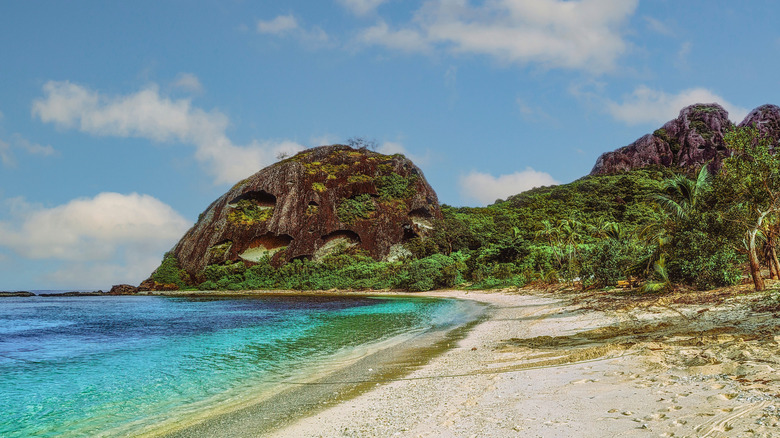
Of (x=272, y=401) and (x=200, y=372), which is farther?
(x=200, y=372)

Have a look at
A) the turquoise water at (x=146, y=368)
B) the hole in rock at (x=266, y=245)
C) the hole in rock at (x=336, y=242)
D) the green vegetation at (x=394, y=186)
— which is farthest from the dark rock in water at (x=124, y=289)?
the turquoise water at (x=146, y=368)

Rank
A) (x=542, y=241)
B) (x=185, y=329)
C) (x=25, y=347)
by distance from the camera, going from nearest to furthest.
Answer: (x=25, y=347), (x=185, y=329), (x=542, y=241)

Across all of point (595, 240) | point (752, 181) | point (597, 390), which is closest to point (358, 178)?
point (595, 240)

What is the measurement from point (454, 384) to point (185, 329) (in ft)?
66.6

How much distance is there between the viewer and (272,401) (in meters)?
8.66

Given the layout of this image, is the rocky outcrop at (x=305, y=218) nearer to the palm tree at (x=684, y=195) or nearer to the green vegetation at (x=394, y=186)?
the green vegetation at (x=394, y=186)

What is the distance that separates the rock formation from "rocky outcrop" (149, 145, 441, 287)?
56.9 metres

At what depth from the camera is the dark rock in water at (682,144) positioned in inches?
3844

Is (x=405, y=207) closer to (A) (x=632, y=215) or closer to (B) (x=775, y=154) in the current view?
(A) (x=632, y=215)

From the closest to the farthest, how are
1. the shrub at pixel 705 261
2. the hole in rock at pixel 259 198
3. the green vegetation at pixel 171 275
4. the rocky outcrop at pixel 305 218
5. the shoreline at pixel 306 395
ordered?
the shoreline at pixel 306 395, the shrub at pixel 705 261, the rocky outcrop at pixel 305 218, the green vegetation at pixel 171 275, the hole in rock at pixel 259 198

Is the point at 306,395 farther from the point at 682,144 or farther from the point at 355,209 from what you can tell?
the point at 682,144

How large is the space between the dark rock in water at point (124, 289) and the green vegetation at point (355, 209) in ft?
159

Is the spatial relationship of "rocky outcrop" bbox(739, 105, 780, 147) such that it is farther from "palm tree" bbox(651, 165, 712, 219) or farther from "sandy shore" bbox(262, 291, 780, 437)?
"sandy shore" bbox(262, 291, 780, 437)

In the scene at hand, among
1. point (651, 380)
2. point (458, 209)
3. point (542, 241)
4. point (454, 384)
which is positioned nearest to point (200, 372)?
point (454, 384)
